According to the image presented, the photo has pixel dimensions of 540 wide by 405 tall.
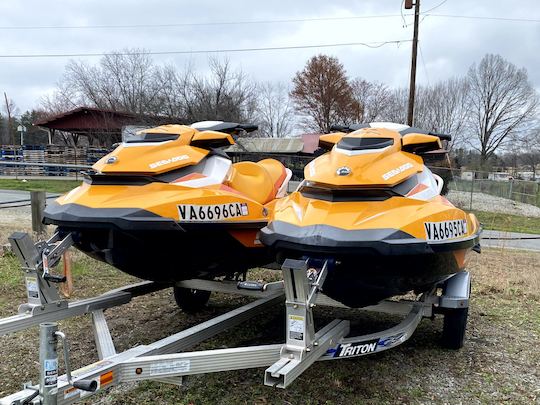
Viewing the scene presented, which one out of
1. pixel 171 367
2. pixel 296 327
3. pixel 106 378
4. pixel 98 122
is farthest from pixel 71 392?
pixel 98 122

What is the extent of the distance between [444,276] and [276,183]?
1725 mm

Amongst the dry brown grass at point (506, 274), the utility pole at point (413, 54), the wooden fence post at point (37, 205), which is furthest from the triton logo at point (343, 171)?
the utility pole at point (413, 54)

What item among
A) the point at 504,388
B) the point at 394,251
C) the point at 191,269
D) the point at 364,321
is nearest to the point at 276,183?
the point at 191,269

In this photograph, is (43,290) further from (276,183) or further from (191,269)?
(276,183)

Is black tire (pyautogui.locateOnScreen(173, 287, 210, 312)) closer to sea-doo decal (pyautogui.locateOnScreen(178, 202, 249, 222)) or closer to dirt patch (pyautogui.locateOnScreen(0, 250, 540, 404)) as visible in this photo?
dirt patch (pyautogui.locateOnScreen(0, 250, 540, 404))

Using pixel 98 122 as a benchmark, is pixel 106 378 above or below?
below

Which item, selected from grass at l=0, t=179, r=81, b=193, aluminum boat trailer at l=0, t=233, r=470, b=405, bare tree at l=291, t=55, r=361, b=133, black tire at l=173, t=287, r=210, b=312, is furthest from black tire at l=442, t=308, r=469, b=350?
bare tree at l=291, t=55, r=361, b=133

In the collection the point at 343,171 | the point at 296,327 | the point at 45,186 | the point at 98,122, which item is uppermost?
the point at 98,122

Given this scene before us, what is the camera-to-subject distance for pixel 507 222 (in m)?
17.5

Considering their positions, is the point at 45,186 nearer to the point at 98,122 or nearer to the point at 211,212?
the point at 98,122

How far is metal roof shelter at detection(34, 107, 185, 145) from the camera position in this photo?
2658 centimetres

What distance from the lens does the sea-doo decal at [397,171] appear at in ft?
10.8

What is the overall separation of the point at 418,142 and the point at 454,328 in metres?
1.55

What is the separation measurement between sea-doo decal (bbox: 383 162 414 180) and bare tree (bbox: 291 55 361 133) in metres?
40.5
